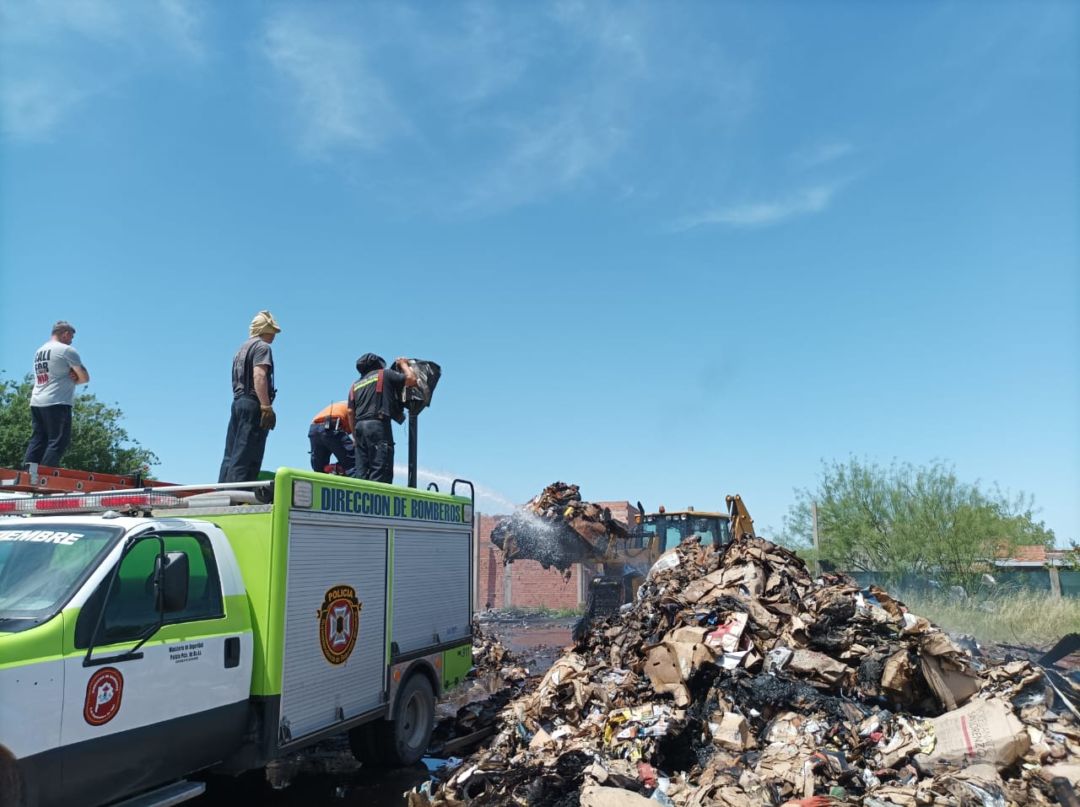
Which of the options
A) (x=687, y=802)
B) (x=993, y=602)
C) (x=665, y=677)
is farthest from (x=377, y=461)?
(x=993, y=602)

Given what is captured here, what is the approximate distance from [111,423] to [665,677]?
16.5 m

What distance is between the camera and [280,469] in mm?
5266

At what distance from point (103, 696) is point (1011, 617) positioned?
1731 cm

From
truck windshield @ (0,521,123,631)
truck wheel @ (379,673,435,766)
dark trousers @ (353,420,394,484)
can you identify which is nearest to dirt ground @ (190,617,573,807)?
truck wheel @ (379,673,435,766)

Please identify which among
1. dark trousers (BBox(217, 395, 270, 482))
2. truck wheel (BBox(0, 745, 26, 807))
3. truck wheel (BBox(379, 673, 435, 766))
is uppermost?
dark trousers (BBox(217, 395, 270, 482))

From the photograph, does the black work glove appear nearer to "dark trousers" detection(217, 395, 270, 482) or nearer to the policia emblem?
"dark trousers" detection(217, 395, 270, 482)

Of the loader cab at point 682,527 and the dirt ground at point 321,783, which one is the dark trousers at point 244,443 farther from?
the loader cab at point 682,527

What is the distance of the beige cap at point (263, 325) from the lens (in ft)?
23.5

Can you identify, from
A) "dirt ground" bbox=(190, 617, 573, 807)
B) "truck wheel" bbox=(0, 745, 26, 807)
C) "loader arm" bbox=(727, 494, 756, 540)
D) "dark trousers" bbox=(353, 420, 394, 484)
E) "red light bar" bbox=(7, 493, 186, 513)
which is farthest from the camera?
"loader arm" bbox=(727, 494, 756, 540)

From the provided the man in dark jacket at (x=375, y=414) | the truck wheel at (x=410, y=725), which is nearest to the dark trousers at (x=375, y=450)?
the man in dark jacket at (x=375, y=414)

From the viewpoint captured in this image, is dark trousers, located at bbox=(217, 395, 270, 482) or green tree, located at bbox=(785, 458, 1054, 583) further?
green tree, located at bbox=(785, 458, 1054, 583)

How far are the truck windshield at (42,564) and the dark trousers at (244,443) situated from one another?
7.14ft

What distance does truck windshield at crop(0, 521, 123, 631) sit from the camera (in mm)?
3967

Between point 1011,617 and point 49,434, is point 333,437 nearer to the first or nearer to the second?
point 49,434
